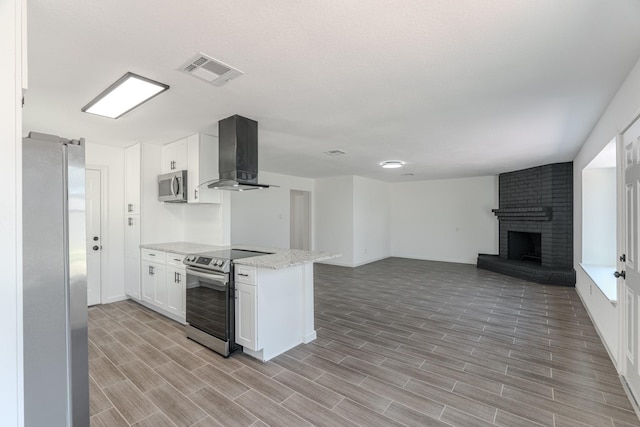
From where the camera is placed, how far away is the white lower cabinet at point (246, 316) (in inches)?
107

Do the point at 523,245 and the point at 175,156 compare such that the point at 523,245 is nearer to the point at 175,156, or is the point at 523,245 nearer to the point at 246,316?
the point at 246,316

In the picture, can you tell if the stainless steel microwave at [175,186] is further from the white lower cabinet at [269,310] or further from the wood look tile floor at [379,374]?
the white lower cabinet at [269,310]

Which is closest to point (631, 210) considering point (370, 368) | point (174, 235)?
point (370, 368)

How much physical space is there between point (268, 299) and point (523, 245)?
7.09 meters

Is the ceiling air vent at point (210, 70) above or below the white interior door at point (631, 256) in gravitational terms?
above

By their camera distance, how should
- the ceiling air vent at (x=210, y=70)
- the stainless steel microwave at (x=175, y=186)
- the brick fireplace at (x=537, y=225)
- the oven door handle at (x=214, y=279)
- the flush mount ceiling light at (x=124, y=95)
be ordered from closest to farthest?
the ceiling air vent at (x=210, y=70)
the flush mount ceiling light at (x=124, y=95)
the oven door handle at (x=214, y=279)
the stainless steel microwave at (x=175, y=186)
the brick fireplace at (x=537, y=225)

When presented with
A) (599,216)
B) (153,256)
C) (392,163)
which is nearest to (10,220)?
(153,256)

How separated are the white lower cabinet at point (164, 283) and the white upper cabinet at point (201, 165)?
860mm

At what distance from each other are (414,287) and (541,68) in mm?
4229

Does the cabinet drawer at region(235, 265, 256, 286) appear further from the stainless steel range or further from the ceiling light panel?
the ceiling light panel

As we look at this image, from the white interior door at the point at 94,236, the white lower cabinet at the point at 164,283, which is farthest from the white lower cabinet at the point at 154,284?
the white interior door at the point at 94,236

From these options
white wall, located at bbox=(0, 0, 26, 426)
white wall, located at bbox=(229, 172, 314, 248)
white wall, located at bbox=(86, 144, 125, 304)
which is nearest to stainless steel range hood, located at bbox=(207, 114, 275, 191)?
white wall, located at bbox=(0, 0, 26, 426)

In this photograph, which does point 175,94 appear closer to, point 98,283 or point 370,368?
point 370,368

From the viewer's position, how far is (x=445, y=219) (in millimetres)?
8477
